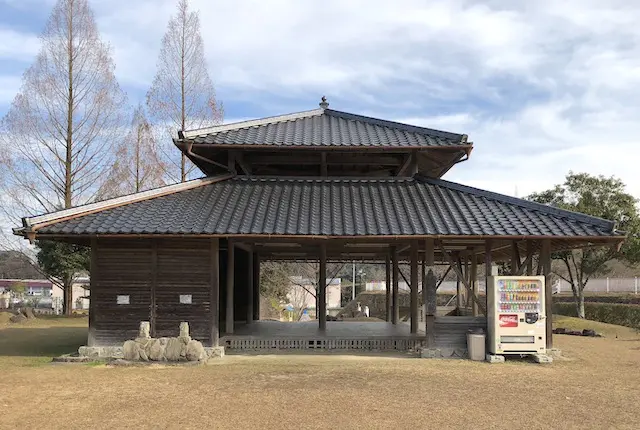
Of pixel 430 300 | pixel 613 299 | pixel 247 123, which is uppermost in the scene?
pixel 247 123

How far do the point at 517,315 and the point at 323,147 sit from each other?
5873 millimetres

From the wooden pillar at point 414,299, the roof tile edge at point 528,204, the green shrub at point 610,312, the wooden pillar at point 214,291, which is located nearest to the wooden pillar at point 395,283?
the wooden pillar at point 414,299

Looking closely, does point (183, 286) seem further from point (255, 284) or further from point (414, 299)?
point (255, 284)

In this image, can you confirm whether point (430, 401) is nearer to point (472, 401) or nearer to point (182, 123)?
point (472, 401)

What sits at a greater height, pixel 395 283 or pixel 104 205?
pixel 104 205

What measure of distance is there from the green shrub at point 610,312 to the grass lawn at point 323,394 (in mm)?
14425

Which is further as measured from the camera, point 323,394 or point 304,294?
point 304,294

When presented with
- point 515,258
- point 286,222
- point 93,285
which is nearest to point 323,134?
point 286,222

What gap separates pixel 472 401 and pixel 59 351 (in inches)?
397

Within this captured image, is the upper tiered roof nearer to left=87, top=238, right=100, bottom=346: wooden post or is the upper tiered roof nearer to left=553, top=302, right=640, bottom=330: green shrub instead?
left=87, top=238, right=100, bottom=346: wooden post

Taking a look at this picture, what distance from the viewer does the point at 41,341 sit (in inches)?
620

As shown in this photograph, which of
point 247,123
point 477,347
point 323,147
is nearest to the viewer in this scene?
point 477,347

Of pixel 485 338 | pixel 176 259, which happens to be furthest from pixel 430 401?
pixel 176 259

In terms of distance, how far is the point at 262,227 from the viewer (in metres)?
11.8
